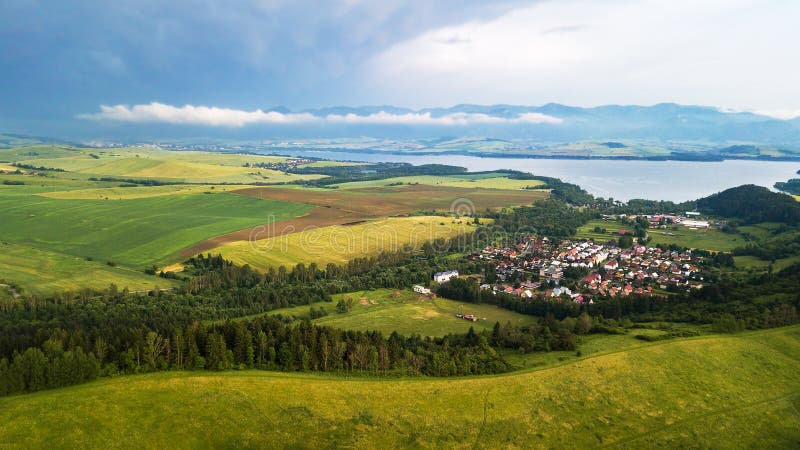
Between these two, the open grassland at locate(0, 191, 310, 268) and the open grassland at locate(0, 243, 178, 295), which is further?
the open grassland at locate(0, 191, 310, 268)

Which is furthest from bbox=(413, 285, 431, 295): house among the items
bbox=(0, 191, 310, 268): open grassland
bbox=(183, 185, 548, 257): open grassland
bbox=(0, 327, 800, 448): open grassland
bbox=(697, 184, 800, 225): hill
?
bbox=(697, 184, 800, 225): hill

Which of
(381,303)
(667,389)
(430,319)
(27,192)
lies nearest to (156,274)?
(381,303)

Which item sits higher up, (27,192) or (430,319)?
(27,192)

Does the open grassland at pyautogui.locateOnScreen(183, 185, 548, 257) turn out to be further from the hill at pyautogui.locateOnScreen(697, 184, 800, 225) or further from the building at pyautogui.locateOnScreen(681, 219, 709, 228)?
the hill at pyautogui.locateOnScreen(697, 184, 800, 225)

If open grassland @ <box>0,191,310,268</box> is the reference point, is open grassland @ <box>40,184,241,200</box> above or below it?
above

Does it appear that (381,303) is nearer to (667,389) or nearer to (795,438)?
(667,389)

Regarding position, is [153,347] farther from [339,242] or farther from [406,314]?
[339,242]

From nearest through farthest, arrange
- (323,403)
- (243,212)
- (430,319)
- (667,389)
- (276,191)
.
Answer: (323,403), (667,389), (430,319), (243,212), (276,191)
